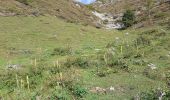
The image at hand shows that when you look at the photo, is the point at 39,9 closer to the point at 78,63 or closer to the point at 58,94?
the point at 78,63

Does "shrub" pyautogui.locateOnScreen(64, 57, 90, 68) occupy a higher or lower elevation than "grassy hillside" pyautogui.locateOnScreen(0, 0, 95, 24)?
lower

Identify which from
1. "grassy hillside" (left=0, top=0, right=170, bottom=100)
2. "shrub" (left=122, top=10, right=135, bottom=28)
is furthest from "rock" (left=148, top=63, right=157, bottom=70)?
"shrub" (left=122, top=10, right=135, bottom=28)

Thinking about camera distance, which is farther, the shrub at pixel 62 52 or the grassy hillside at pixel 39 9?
the grassy hillside at pixel 39 9

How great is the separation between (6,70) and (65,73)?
5.93 m

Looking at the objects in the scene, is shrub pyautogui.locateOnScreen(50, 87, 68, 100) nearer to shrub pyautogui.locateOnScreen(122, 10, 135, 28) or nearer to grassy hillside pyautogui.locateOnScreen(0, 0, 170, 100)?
grassy hillside pyautogui.locateOnScreen(0, 0, 170, 100)

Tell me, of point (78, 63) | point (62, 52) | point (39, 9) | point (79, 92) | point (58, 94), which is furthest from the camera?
point (39, 9)

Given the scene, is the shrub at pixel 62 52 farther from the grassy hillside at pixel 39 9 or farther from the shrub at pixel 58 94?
the grassy hillside at pixel 39 9

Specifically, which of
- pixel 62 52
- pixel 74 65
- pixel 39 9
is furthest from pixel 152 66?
pixel 39 9

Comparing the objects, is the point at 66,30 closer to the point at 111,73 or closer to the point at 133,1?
the point at 111,73

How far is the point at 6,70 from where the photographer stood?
100 feet

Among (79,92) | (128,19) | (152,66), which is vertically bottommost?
(79,92)

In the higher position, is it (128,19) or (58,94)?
(128,19)

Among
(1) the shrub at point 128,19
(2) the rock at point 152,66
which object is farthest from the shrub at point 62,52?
(1) the shrub at point 128,19

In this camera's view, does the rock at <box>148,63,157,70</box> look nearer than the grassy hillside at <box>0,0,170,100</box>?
No
